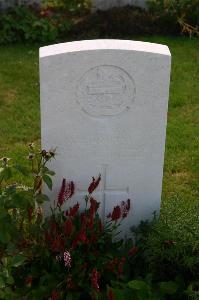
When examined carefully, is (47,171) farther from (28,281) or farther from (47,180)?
(28,281)

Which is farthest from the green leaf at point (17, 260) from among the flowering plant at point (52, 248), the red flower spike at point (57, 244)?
the red flower spike at point (57, 244)

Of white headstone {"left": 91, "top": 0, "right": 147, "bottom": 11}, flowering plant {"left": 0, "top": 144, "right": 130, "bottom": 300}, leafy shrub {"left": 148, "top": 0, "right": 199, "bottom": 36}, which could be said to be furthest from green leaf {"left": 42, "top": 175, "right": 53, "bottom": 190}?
white headstone {"left": 91, "top": 0, "right": 147, "bottom": 11}

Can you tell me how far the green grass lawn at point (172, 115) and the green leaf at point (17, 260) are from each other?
3.15ft

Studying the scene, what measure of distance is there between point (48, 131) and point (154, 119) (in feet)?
2.09

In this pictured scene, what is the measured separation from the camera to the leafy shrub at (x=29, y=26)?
7.67 m

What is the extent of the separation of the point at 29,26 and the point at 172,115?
107 inches

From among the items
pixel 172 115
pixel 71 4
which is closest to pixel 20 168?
pixel 172 115

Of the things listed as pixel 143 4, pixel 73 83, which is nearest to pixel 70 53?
pixel 73 83

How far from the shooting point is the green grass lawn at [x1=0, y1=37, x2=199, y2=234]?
191 inches

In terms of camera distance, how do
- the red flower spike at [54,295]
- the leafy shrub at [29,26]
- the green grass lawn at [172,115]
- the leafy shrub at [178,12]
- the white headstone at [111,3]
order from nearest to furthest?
the red flower spike at [54,295] → the green grass lawn at [172,115] → the leafy shrub at [29,26] → the leafy shrub at [178,12] → the white headstone at [111,3]

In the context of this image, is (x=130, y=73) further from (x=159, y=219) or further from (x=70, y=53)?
(x=159, y=219)

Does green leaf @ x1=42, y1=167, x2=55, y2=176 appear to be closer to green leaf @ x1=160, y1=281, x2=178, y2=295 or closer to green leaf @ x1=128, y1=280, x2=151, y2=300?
green leaf @ x1=128, y1=280, x2=151, y2=300

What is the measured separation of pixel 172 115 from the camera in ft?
19.6

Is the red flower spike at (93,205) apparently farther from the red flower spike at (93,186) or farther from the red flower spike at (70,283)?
the red flower spike at (70,283)
